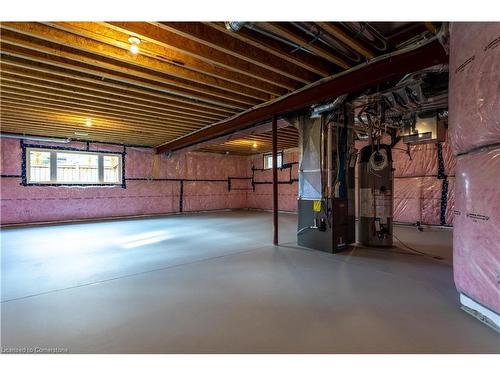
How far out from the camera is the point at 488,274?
1.71 metres

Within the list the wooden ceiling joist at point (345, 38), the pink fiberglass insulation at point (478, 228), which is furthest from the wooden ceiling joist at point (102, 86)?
the pink fiberglass insulation at point (478, 228)

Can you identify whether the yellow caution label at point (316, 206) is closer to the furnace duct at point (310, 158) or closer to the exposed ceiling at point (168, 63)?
the furnace duct at point (310, 158)

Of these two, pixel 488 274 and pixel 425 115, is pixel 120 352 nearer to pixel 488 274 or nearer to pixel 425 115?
pixel 488 274

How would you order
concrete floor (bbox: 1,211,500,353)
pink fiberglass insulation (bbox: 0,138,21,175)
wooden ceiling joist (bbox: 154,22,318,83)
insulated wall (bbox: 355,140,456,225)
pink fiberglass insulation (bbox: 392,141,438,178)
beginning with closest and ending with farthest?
concrete floor (bbox: 1,211,500,353)
wooden ceiling joist (bbox: 154,22,318,83)
insulated wall (bbox: 355,140,456,225)
pink fiberglass insulation (bbox: 392,141,438,178)
pink fiberglass insulation (bbox: 0,138,21,175)

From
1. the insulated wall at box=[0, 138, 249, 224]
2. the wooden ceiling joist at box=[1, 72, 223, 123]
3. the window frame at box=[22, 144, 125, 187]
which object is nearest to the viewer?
the wooden ceiling joist at box=[1, 72, 223, 123]

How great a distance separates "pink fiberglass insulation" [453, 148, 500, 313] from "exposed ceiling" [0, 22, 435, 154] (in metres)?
1.46

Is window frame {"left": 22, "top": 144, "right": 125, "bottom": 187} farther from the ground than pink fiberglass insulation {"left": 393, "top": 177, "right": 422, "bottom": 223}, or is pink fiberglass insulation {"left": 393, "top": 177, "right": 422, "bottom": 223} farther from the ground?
window frame {"left": 22, "top": 144, "right": 125, "bottom": 187}

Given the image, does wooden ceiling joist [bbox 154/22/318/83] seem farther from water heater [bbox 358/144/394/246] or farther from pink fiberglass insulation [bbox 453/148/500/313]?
pink fiberglass insulation [bbox 453/148/500/313]

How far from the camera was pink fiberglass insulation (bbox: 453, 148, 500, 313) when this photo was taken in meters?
1.66

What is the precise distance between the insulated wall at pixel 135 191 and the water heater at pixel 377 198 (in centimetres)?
677

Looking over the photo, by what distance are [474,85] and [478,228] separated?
968 millimetres

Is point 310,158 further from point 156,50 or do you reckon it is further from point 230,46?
point 156,50

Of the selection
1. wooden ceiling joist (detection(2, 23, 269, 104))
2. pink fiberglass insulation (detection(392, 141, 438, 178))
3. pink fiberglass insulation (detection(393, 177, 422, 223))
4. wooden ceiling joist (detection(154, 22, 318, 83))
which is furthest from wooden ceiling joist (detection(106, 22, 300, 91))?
pink fiberglass insulation (detection(393, 177, 422, 223))
